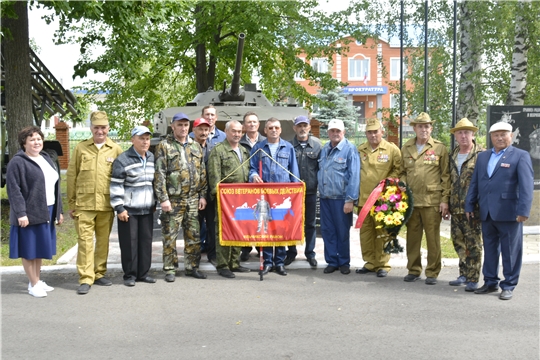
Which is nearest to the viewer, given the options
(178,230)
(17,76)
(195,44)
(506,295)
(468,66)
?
(506,295)

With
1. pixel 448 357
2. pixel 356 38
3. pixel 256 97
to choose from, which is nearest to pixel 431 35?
pixel 356 38

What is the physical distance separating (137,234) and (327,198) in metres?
2.53

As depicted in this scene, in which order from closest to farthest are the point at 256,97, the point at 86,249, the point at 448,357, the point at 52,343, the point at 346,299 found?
1. the point at 448,357
2. the point at 52,343
3. the point at 346,299
4. the point at 86,249
5. the point at 256,97

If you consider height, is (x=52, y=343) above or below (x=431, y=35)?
below

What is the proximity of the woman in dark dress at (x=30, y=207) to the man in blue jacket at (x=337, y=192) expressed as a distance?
350 cm

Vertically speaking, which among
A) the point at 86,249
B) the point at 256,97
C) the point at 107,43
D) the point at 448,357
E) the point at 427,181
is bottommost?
the point at 448,357

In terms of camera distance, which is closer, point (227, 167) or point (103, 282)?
point (103, 282)

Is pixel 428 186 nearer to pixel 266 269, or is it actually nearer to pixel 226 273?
pixel 266 269

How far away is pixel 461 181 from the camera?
8.34 metres

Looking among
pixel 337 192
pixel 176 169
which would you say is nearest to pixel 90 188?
pixel 176 169

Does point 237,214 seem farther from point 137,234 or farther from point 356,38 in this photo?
point 356,38

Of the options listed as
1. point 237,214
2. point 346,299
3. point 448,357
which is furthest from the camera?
point 237,214

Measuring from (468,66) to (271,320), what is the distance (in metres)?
11.9

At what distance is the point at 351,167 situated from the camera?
9.02 m
